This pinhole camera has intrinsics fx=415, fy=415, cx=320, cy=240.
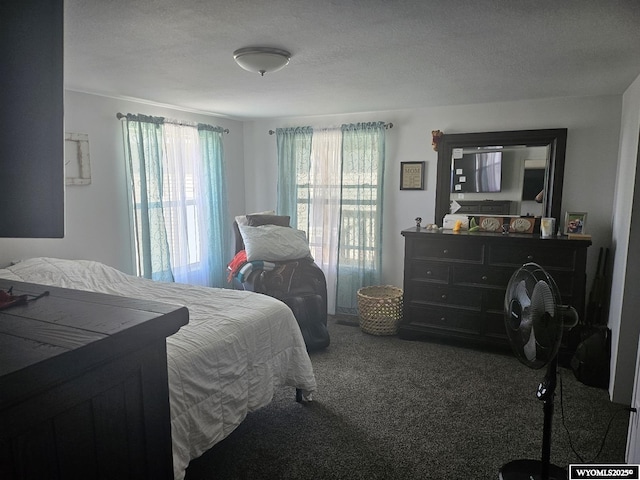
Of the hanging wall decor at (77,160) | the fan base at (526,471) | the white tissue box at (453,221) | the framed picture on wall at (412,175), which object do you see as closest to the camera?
the fan base at (526,471)

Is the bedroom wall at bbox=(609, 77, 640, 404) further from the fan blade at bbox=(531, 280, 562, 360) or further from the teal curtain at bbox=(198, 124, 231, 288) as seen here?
the teal curtain at bbox=(198, 124, 231, 288)

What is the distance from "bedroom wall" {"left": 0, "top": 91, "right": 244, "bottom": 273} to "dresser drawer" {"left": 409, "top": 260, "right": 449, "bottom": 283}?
2.57 m

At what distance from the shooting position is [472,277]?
356cm

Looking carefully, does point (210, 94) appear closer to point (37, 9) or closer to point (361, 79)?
point (361, 79)

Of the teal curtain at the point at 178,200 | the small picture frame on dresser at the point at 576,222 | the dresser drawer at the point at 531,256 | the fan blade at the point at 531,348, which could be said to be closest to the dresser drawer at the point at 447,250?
the dresser drawer at the point at 531,256

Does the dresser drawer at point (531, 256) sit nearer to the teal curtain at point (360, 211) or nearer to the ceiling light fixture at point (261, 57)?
the teal curtain at point (360, 211)

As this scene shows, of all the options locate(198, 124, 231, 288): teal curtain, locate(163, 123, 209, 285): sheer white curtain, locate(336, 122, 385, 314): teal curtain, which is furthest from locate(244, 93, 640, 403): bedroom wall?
locate(163, 123, 209, 285): sheer white curtain

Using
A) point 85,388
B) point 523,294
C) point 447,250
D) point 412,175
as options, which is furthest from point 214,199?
point 85,388

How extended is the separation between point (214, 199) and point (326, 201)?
4.05 feet

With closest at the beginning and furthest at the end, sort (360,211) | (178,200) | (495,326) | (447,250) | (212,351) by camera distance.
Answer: (212,351), (495,326), (447,250), (178,200), (360,211)

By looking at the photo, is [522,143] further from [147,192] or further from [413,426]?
[147,192]

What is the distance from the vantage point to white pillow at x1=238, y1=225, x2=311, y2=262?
155 inches

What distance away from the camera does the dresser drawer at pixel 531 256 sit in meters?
3.24

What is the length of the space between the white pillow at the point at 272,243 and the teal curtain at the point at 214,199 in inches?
23.3
